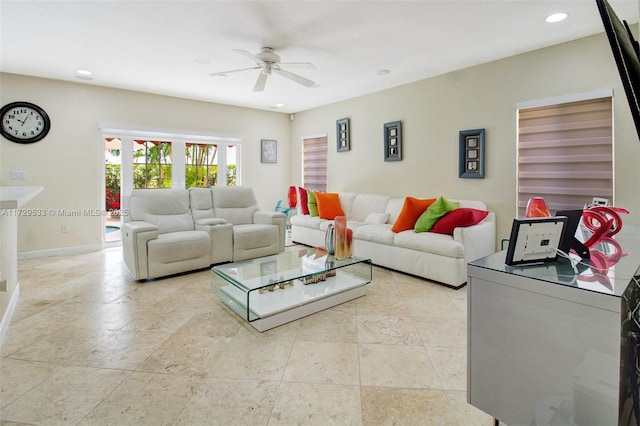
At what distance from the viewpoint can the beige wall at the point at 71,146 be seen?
453 centimetres

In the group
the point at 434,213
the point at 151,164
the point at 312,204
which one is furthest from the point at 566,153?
the point at 151,164

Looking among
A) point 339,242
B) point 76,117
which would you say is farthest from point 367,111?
point 76,117

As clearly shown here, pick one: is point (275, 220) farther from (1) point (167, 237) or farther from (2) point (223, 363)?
(2) point (223, 363)

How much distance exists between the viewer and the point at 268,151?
6.85 meters

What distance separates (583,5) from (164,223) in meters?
4.66

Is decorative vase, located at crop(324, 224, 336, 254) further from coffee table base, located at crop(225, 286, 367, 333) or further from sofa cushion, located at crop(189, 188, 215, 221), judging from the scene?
sofa cushion, located at crop(189, 188, 215, 221)

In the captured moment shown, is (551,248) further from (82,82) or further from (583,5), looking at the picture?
(82,82)

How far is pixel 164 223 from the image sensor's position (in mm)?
4203

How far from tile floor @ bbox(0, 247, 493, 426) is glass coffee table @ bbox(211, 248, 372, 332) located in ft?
0.34

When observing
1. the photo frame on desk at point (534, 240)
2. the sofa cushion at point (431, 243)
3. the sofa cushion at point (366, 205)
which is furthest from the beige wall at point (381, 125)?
the photo frame on desk at point (534, 240)

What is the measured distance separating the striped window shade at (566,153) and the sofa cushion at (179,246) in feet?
12.0

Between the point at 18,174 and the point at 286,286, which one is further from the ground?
Result: the point at 18,174

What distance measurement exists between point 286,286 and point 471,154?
9.27 feet

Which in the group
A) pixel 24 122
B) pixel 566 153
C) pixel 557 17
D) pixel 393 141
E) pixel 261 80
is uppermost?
pixel 557 17
